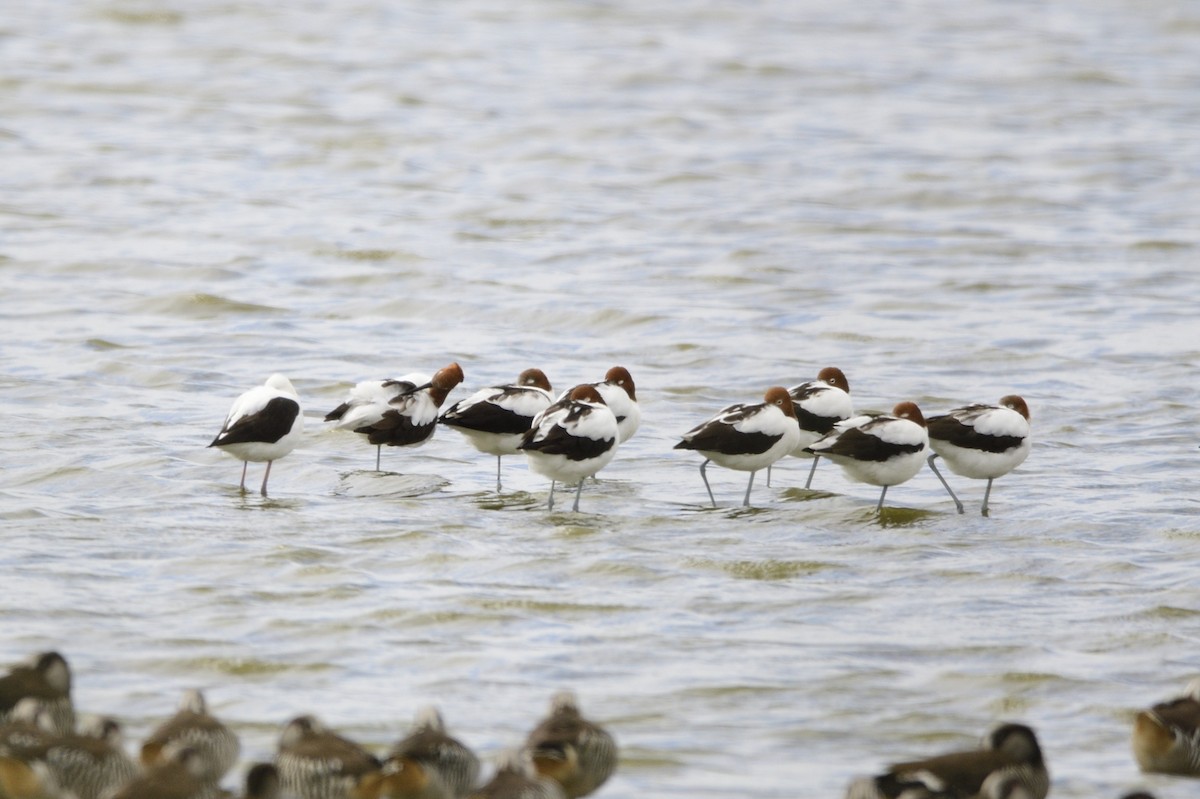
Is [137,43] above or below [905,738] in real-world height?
above

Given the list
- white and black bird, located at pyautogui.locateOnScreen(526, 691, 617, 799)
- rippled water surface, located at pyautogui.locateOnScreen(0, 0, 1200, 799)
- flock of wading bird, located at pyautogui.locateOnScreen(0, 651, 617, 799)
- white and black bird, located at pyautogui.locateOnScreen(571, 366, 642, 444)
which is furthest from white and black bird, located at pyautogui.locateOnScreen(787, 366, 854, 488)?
flock of wading bird, located at pyautogui.locateOnScreen(0, 651, 617, 799)

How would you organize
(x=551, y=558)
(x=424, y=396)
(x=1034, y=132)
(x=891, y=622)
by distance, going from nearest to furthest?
(x=891, y=622) → (x=551, y=558) → (x=424, y=396) → (x=1034, y=132)

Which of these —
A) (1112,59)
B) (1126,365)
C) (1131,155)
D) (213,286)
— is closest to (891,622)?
(1126,365)

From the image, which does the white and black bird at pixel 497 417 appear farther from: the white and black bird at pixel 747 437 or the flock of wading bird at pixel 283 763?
the flock of wading bird at pixel 283 763

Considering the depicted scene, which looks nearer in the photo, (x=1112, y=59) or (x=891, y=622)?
(x=891, y=622)

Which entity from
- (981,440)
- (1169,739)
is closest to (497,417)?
(981,440)

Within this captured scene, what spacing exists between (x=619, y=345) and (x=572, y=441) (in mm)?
6345

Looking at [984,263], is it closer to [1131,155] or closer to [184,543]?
[1131,155]

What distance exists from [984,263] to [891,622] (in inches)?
518

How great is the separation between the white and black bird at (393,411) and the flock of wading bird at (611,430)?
0.01 metres

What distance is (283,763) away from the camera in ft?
22.2

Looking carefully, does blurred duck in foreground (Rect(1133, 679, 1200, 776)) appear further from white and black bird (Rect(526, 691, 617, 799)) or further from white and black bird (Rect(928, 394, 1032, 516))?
white and black bird (Rect(928, 394, 1032, 516))

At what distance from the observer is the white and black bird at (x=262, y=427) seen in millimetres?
11828

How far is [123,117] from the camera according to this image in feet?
99.3
